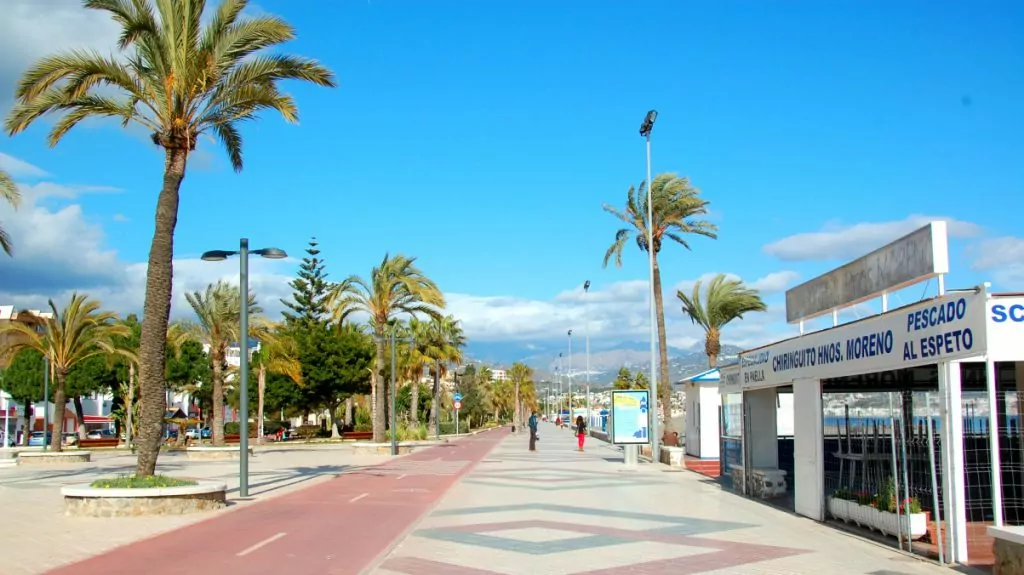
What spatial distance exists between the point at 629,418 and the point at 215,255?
16.1 meters

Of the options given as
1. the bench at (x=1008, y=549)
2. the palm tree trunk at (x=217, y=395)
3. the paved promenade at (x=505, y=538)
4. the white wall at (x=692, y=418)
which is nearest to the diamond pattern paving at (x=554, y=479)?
the paved promenade at (x=505, y=538)

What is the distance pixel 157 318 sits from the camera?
57.8ft

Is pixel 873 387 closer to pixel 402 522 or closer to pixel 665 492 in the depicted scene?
pixel 665 492

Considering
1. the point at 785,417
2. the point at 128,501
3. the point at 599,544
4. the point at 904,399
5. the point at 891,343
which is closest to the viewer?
the point at 891,343

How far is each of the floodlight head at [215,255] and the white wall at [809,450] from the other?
12302 mm

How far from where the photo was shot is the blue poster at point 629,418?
30953 millimetres

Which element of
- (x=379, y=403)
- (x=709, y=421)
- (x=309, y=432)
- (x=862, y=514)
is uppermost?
(x=379, y=403)

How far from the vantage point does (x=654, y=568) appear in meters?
10.7

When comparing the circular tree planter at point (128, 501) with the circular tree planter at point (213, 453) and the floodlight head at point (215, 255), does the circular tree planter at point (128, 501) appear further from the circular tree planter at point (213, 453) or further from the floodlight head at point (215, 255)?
the circular tree planter at point (213, 453)

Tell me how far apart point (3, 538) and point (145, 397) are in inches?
182

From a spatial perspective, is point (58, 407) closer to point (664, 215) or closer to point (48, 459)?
point (48, 459)

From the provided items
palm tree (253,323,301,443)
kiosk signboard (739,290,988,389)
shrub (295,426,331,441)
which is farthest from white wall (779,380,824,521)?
shrub (295,426,331,441)

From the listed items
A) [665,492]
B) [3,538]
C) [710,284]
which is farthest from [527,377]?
[3,538]

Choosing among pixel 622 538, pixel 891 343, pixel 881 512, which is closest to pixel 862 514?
pixel 881 512
